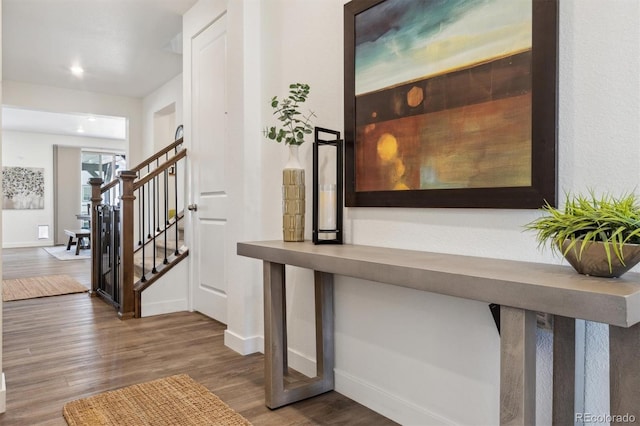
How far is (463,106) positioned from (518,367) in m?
0.91

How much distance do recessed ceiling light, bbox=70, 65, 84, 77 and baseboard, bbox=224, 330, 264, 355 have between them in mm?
4220

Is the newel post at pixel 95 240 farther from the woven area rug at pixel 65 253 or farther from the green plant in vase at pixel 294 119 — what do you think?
the woven area rug at pixel 65 253

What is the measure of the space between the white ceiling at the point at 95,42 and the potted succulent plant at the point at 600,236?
136 inches

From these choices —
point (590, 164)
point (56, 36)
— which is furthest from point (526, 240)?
point (56, 36)

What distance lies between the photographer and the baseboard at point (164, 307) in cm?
347

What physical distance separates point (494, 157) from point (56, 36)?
4.52 meters

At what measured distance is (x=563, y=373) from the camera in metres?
1.19

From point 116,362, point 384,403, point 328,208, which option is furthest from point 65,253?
point 384,403

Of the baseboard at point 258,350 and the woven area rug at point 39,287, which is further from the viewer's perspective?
the woven area rug at point 39,287

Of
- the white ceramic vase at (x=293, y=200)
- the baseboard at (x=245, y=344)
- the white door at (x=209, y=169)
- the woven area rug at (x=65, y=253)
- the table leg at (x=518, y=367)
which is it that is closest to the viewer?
the table leg at (x=518, y=367)

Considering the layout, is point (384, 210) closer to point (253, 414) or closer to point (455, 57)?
point (455, 57)

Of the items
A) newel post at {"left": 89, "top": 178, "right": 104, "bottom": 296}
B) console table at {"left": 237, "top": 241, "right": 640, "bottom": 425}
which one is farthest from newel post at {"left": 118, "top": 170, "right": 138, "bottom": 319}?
console table at {"left": 237, "top": 241, "right": 640, "bottom": 425}

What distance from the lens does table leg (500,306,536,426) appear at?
0.97m

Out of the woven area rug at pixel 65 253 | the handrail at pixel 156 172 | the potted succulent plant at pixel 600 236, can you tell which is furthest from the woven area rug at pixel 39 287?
the potted succulent plant at pixel 600 236
